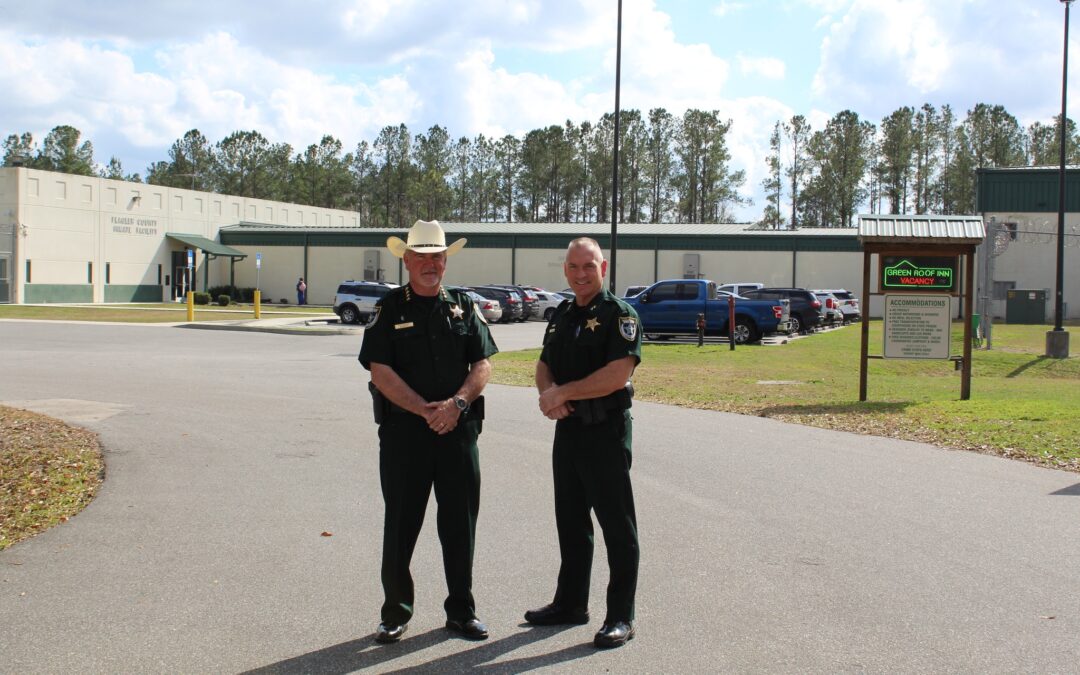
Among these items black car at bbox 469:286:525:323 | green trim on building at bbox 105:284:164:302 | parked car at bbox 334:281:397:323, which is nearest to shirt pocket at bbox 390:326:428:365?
parked car at bbox 334:281:397:323

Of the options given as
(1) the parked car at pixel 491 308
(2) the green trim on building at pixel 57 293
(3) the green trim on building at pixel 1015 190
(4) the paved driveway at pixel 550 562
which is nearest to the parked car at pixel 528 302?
(1) the parked car at pixel 491 308

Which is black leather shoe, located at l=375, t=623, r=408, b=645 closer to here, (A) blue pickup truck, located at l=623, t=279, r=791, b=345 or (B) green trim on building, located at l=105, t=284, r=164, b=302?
(A) blue pickup truck, located at l=623, t=279, r=791, b=345

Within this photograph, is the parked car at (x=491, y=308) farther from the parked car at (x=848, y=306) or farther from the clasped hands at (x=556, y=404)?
the clasped hands at (x=556, y=404)

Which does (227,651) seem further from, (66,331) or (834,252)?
(834,252)

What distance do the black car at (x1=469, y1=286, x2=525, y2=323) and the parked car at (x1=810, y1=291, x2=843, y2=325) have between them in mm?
11833

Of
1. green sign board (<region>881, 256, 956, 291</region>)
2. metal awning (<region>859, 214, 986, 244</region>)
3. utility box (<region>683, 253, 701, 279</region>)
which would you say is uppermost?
utility box (<region>683, 253, 701, 279</region>)

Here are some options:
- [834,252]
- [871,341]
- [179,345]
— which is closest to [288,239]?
[834,252]

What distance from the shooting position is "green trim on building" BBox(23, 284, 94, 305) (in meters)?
48.6

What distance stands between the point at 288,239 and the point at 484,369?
57.6 m

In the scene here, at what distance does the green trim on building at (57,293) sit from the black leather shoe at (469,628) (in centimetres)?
4996

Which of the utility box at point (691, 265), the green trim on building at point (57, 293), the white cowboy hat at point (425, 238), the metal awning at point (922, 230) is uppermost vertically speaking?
the utility box at point (691, 265)

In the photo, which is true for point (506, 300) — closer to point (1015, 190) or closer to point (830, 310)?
point (830, 310)

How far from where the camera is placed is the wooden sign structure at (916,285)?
13961mm

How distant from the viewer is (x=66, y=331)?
2792 cm
